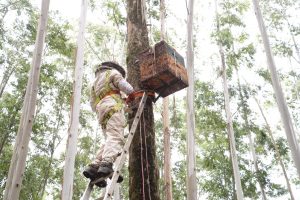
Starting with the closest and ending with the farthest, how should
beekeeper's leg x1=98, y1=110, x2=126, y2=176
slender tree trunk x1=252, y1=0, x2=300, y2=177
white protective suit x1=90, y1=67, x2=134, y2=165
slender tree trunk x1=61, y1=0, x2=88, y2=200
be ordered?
beekeeper's leg x1=98, y1=110, x2=126, y2=176
white protective suit x1=90, y1=67, x2=134, y2=165
slender tree trunk x1=252, y1=0, x2=300, y2=177
slender tree trunk x1=61, y1=0, x2=88, y2=200

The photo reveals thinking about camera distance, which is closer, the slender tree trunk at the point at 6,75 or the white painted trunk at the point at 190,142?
the white painted trunk at the point at 190,142

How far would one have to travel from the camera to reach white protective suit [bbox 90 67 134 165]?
3061 mm

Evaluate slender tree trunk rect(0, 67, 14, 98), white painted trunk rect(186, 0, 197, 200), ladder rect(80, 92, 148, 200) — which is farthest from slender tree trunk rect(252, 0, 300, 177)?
slender tree trunk rect(0, 67, 14, 98)

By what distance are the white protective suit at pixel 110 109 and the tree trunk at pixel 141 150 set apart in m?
0.15

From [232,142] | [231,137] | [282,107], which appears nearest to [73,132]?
[282,107]

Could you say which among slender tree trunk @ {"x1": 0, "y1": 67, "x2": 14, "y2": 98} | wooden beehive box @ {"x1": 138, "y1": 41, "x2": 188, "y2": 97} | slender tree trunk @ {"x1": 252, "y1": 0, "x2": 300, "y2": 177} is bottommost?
wooden beehive box @ {"x1": 138, "y1": 41, "x2": 188, "y2": 97}

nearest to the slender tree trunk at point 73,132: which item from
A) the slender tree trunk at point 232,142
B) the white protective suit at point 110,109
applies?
the white protective suit at point 110,109

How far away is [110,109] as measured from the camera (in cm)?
321

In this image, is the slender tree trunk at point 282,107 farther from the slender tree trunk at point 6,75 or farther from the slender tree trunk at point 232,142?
the slender tree trunk at point 6,75

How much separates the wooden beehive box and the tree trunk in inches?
8.2

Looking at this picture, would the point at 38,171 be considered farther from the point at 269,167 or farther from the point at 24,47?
the point at 269,167

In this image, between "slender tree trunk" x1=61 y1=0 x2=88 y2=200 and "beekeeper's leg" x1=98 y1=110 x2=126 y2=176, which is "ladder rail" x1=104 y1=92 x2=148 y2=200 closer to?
"beekeeper's leg" x1=98 y1=110 x2=126 y2=176

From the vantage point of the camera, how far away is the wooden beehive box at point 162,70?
314 centimetres

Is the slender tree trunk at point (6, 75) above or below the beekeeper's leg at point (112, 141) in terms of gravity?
above
